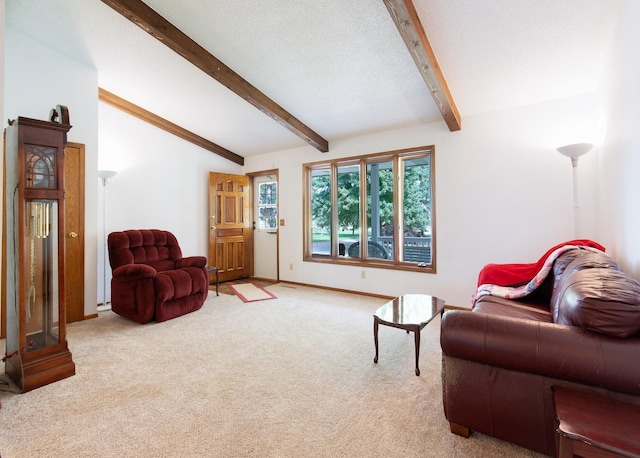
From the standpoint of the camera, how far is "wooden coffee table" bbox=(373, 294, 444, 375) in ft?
6.74

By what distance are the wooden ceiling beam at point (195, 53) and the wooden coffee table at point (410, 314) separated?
104 inches

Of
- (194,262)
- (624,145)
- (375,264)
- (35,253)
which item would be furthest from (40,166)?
(624,145)

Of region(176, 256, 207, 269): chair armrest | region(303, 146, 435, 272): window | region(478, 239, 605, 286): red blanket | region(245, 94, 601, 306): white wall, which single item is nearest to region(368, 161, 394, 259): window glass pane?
region(303, 146, 435, 272): window

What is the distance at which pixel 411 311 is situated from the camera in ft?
7.79

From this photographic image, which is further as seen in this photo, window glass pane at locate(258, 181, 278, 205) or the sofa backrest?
window glass pane at locate(258, 181, 278, 205)

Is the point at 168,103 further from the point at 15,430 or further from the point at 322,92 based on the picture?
the point at 15,430

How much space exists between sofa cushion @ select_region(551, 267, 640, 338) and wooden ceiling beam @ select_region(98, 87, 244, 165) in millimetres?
4938

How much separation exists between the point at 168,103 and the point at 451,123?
3568 mm

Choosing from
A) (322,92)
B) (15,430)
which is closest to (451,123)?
(322,92)

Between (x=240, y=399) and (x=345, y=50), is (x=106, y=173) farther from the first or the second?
(x=240, y=399)

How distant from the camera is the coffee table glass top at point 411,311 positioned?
2145mm

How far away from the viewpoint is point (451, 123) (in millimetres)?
3381

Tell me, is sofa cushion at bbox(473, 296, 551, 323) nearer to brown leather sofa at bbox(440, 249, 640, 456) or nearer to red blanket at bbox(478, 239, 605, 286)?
red blanket at bbox(478, 239, 605, 286)

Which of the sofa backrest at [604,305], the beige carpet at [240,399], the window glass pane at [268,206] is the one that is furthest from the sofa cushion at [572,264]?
the window glass pane at [268,206]
